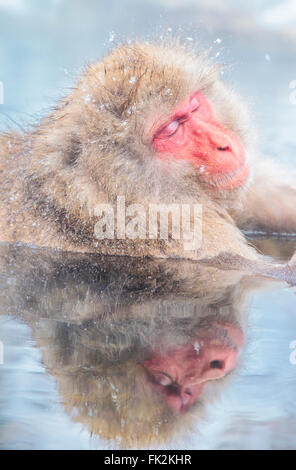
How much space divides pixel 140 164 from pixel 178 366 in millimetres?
1847

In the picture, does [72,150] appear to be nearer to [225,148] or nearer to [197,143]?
[197,143]

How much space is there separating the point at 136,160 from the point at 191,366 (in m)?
1.85

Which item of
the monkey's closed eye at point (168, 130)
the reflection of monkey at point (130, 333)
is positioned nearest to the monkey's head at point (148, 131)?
the monkey's closed eye at point (168, 130)

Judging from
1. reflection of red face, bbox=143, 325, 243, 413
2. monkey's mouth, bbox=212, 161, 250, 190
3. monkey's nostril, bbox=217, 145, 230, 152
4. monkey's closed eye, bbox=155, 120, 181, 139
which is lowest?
reflection of red face, bbox=143, 325, 243, 413

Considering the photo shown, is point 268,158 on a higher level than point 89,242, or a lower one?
higher

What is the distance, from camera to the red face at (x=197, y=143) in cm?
287

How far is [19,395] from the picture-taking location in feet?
3.20

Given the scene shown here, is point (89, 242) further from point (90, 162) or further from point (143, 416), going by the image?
point (143, 416)

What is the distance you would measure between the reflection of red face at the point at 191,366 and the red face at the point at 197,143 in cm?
166

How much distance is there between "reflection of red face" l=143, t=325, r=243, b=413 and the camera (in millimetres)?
970

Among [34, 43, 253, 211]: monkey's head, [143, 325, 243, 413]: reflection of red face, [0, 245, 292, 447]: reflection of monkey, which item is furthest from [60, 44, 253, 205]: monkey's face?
[143, 325, 243, 413]: reflection of red face

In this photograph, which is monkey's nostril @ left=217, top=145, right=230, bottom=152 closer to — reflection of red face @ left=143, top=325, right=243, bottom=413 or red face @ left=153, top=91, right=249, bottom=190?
red face @ left=153, top=91, right=249, bottom=190

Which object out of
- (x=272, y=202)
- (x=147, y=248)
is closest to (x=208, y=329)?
(x=147, y=248)

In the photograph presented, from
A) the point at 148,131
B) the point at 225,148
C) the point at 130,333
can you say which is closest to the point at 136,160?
the point at 148,131
